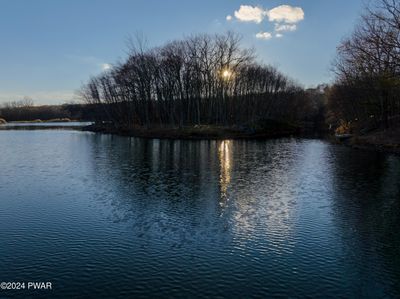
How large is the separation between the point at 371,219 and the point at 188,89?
68.5 metres

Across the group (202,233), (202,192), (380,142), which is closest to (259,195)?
(202,192)

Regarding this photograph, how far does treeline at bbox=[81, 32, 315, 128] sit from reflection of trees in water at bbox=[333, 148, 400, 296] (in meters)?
48.8

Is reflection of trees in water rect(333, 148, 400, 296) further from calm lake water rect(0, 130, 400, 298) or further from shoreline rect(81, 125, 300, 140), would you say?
shoreline rect(81, 125, 300, 140)

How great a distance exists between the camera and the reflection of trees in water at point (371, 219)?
12070 mm

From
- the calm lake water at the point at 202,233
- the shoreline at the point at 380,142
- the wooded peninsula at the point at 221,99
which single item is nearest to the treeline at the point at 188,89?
the wooded peninsula at the point at 221,99

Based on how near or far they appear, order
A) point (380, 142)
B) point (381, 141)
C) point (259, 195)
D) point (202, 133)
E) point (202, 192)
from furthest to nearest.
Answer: point (202, 133) < point (381, 141) < point (380, 142) < point (202, 192) < point (259, 195)

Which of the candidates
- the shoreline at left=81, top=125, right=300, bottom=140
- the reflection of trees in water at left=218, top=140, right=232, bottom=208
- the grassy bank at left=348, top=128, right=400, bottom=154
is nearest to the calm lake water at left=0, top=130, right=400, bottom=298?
the reflection of trees in water at left=218, top=140, right=232, bottom=208

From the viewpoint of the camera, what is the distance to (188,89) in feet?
273

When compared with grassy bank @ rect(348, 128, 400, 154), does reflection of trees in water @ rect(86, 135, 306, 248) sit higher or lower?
lower

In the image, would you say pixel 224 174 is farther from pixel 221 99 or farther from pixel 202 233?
pixel 221 99

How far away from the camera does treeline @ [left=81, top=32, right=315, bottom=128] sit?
8050 centimetres

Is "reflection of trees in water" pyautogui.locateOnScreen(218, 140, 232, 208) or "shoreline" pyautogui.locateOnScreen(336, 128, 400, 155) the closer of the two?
"reflection of trees in water" pyautogui.locateOnScreen(218, 140, 232, 208)

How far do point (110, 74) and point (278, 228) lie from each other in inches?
3781

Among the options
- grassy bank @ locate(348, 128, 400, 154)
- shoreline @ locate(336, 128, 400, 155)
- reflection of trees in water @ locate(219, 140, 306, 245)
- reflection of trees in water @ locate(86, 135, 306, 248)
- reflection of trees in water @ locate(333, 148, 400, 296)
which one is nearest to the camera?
reflection of trees in water @ locate(333, 148, 400, 296)
